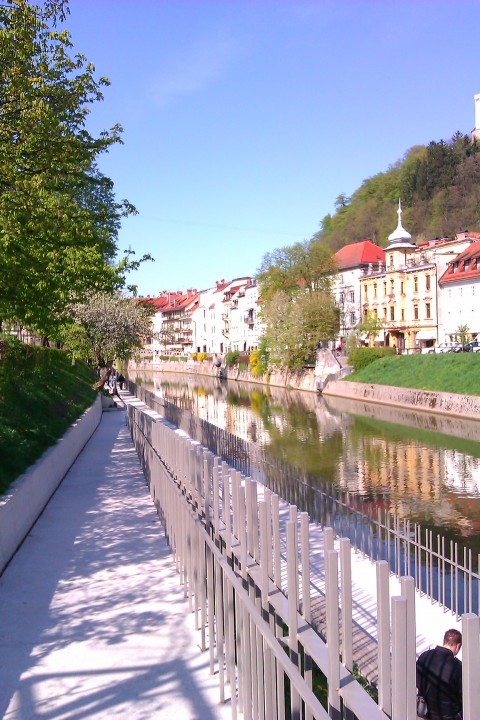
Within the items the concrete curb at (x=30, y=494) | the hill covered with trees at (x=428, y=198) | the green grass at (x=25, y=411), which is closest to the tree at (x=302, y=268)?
the hill covered with trees at (x=428, y=198)

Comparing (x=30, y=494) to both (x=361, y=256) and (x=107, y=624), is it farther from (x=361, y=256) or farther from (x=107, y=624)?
(x=361, y=256)

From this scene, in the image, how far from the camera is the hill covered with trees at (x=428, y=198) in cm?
9762

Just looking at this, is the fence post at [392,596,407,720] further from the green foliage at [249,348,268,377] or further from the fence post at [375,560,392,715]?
the green foliage at [249,348,268,377]

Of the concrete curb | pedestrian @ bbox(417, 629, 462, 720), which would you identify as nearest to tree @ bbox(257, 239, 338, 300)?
the concrete curb

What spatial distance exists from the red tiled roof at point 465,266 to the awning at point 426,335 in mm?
5037

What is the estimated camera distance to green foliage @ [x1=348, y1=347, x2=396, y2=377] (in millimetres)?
56438

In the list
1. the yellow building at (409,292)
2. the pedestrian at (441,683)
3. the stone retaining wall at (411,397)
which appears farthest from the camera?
the yellow building at (409,292)

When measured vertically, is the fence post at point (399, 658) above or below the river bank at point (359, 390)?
above

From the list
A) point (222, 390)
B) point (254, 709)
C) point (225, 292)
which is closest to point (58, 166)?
point (254, 709)

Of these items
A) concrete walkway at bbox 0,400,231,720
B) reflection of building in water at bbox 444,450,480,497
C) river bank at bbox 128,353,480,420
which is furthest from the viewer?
river bank at bbox 128,353,480,420

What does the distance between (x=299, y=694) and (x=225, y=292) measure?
398 ft

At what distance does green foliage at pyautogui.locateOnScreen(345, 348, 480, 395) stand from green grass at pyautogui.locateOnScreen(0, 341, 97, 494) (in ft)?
86.6

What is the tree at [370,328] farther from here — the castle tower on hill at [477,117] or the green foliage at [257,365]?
the castle tower on hill at [477,117]

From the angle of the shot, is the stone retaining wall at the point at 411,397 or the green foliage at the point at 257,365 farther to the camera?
the green foliage at the point at 257,365
